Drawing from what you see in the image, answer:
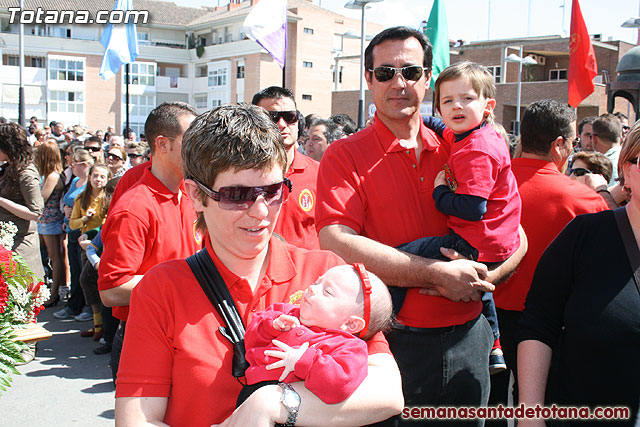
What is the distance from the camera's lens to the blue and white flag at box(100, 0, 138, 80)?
15719 millimetres

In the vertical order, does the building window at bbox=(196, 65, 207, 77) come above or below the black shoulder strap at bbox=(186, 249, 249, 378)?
above

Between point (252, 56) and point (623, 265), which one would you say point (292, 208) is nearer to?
point (623, 265)

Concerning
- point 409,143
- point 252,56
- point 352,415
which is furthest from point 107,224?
point 252,56

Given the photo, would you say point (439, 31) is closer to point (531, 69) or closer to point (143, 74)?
point (531, 69)

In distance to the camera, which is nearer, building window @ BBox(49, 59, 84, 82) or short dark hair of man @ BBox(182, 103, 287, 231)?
short dark hair of man @ BBox(182, 103, 287, 231)

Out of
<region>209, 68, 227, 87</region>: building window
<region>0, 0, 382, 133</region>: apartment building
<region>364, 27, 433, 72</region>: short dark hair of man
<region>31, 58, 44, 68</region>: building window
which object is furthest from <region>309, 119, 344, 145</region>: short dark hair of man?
<region>31, 58, 44, 68</region>: building window

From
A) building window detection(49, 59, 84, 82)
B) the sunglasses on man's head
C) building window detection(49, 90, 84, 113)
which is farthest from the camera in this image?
building window detection(49, 90, 84, 113)

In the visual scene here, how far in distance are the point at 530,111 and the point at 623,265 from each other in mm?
2100

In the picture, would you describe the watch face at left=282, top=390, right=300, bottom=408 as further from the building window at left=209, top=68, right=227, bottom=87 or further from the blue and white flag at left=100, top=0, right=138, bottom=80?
the building window at left=209, top=68, right=227, bottom=87

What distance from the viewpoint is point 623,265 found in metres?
2.34

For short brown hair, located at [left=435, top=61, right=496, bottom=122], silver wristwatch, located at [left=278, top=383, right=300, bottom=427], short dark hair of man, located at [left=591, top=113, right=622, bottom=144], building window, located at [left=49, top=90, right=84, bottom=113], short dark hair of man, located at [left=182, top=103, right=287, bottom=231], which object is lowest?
silver wristwatch, located at [left=278, top=383, right=300, bottom=427]

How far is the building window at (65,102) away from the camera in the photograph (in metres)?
58.8

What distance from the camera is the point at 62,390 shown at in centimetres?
589

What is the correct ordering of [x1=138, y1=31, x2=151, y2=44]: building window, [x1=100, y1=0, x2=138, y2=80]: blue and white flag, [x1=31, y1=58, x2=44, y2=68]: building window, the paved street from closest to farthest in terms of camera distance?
the paved street
[x1=100, y1=0, x2=138, y2=80]: blue and white flag
[x1=31, y1=58, x2=44, y2=68]: building window
[x1=138, y1=31, x2=151, y2=44]: building window
